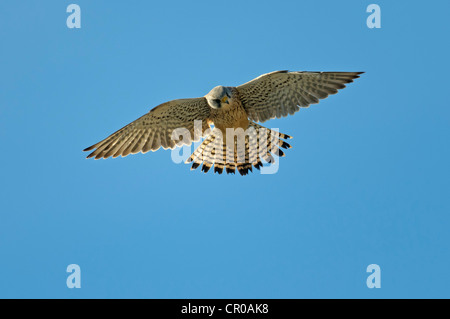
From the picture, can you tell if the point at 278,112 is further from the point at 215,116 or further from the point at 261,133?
the point at 215,116

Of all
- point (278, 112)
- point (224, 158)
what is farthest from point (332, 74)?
point (224, 158)

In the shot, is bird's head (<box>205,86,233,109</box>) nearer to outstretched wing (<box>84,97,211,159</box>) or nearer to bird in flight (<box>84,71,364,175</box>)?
bird in flight (<box>84,71,364,175</box>)

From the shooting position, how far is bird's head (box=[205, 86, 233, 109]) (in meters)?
7.50

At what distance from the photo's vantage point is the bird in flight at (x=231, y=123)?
7805 mm

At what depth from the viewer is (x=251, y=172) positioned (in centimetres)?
817

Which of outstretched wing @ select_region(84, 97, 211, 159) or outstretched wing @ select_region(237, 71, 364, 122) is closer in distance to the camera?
outstretched wing @ select_region(237, 71, 364, 122)

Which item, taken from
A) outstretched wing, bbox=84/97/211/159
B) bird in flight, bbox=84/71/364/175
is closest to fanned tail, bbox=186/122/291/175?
bird in flight, bbox=84/71/364/175

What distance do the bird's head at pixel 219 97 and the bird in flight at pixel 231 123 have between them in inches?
0.7

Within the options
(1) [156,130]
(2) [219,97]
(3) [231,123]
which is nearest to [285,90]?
(3) [231,123]

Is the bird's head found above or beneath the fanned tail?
above

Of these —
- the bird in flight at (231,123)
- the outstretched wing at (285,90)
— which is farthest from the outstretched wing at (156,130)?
the outstretched wing at (285,90)

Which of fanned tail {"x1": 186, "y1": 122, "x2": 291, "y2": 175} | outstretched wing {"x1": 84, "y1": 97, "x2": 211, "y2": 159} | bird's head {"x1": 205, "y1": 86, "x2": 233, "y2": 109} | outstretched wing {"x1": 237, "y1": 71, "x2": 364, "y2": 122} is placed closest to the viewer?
bird's head {"x1": 205, "y1": 86, "x2": 233, "y2": 109}

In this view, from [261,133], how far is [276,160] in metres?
0.46

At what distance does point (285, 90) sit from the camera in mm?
7953
